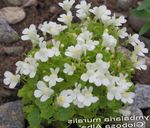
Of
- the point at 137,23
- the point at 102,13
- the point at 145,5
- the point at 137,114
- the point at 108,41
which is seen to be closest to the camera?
the point at 108,41

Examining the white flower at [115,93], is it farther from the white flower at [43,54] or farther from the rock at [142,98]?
the rock at [142,98]

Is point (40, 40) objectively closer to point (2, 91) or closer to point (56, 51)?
point (56, 51)

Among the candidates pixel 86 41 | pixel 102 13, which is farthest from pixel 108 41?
pixel 102 13

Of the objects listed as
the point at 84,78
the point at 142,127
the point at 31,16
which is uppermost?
the point at 31,16

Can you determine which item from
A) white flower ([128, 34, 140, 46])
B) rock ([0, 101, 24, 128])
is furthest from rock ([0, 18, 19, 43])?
white flower ([128, 34, 140, 46])

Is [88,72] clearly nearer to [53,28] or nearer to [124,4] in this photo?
[53,28]

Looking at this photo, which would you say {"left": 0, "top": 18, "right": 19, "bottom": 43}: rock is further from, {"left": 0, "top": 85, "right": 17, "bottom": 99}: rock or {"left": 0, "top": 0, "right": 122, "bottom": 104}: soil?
{"left": 0, "top": 85, "right": 17, "bottom": 99}: rock

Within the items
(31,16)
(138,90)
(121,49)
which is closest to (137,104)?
(138,90)
